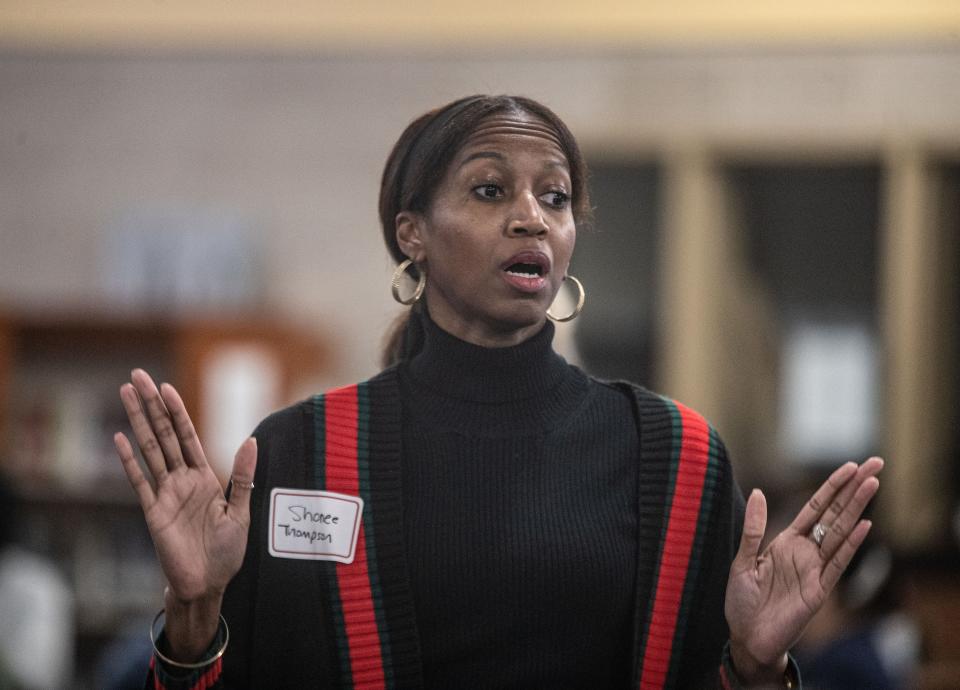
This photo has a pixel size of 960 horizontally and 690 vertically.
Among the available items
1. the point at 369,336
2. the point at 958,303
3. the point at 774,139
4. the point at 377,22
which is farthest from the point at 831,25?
the point at 369,336

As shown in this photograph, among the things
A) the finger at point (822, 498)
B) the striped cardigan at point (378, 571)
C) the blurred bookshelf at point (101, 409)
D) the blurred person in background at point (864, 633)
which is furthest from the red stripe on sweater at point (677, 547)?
the blurred bookshelf at point (101, 409)

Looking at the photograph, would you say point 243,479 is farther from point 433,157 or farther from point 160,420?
point 433,157

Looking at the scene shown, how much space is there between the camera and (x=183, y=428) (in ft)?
4.77

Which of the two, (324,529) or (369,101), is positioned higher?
(369,101)

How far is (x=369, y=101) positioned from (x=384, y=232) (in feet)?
19.3

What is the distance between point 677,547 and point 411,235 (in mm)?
435

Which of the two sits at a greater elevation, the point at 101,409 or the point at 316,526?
the point at 316,526

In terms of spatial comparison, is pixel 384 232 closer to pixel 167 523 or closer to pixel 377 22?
pixel 167 523

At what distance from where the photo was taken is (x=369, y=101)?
290 inches

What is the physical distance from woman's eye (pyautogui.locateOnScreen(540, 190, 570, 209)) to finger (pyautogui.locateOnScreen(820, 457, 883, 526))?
0.41m

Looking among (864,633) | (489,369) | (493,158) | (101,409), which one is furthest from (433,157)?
(101,409)

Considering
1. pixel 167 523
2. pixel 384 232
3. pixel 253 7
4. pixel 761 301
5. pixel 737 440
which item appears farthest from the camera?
pixel 761 301

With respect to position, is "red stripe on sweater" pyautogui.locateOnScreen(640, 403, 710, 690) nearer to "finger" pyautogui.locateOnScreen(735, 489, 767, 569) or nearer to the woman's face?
"finger" pyautogui.locateOnScreen(735, 489, 767, 569)

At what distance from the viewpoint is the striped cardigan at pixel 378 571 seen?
144 cm
